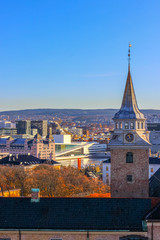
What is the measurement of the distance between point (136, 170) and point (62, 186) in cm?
4508

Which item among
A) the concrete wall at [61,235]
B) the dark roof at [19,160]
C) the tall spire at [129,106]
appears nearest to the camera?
the concrete wall at [61,235]

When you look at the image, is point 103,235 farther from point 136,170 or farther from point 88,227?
point 136,170

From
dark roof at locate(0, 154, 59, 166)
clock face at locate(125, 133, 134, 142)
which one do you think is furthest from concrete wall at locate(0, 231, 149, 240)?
dark roof at locate(0, 154, 59, 166)

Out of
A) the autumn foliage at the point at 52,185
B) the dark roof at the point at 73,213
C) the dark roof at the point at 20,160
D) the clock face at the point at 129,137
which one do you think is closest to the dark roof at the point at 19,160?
the dark roof at the point at 20,160

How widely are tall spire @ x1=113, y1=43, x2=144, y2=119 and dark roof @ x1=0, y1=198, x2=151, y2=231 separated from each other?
438 inches

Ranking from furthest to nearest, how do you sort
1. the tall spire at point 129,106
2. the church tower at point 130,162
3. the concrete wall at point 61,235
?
the tall spire at point 129,106 < the church tower at point 130,162 < the concrete wall at point 61,235

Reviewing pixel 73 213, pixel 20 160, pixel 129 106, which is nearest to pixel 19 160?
pixel 20 160

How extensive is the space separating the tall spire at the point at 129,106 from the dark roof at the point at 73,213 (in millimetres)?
11115

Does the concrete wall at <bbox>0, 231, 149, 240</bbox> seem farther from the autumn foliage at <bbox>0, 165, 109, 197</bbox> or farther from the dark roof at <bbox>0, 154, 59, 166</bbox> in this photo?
the dark roof at <bbox>0, 154, 59, 166</bbox>

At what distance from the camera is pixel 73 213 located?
30922mm

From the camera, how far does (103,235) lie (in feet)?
97.2

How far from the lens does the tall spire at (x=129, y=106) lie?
1628 inches

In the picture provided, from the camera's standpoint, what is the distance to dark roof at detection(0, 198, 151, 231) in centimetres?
3006

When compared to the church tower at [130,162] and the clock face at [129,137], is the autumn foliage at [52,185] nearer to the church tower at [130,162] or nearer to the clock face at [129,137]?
the church tower at [130,162]
